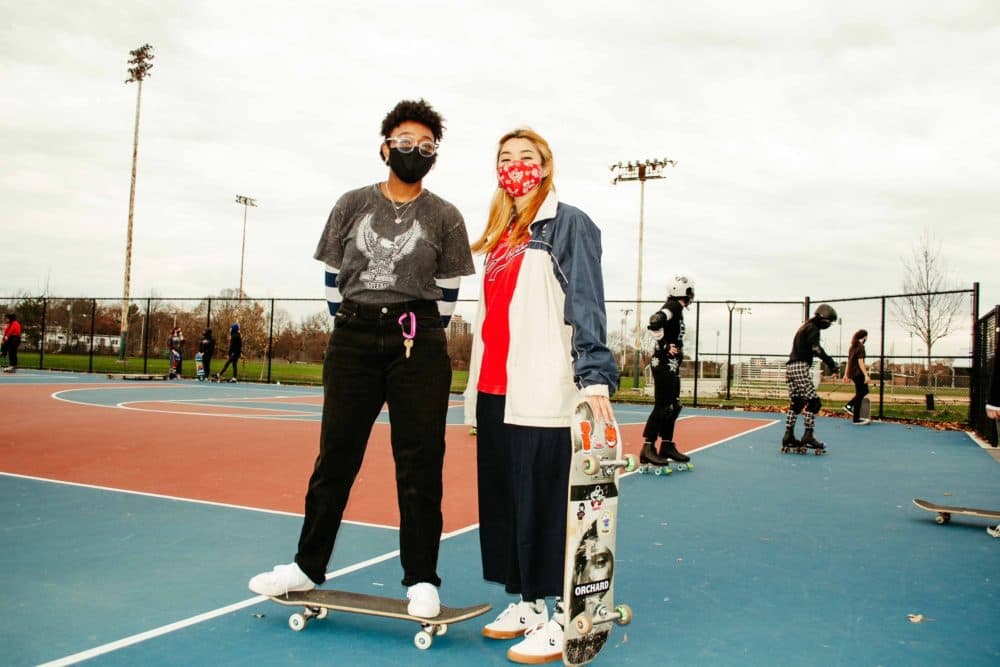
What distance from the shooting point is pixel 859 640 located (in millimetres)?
3389

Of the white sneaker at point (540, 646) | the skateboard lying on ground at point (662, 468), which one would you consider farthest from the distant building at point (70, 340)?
the white sneaker at point (540, 646)

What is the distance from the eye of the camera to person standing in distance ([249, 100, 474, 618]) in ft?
11.2

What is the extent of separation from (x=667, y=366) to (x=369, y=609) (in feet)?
19.4

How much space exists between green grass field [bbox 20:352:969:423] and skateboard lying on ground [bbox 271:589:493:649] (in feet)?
26.0

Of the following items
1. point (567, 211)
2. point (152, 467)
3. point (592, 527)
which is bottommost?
point (152, 467)

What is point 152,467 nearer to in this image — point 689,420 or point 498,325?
point 498,325

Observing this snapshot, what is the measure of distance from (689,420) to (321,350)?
52.1 feet

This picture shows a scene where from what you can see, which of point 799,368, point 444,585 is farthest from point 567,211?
point 799,368

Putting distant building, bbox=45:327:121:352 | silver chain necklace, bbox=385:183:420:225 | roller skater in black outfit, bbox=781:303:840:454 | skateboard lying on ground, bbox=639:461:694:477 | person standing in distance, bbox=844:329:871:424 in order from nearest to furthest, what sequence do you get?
silver chain necklace, bbox=385:183:420:225 → skateboard lying on ground, bbox=639:461:694:477 → roller skater in black outfit, bbox=781:303:840:454 → person standing in distance, bbox=844:329:871:424 → distant building, bbox=45:327:121:352

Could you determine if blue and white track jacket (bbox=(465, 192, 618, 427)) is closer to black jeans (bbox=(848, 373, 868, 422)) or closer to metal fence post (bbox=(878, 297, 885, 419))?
black jeans (bbox=(848, 373, 868, 422))

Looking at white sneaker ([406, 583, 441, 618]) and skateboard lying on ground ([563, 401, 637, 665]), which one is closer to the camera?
skateboard lying on ground ([563, 401, 637, 665])

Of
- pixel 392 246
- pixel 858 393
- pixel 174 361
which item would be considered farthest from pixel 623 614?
pixel 174 361

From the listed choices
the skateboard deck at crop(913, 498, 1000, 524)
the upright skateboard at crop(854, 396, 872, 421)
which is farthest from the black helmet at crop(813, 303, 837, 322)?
the upright skateboard at crop(854, 396, 872, 421)

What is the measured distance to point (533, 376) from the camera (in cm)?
320
